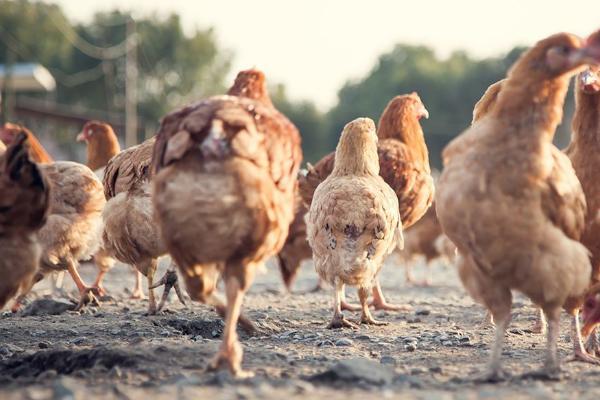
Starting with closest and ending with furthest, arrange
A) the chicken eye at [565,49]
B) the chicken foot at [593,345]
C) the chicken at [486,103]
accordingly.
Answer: the chicken eye at [565,49] < the chicken foot at [593,345] < the chicken at [486,103]

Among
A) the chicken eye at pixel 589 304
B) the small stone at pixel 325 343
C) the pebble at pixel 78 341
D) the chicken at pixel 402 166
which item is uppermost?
the chicken at pixel 402 166

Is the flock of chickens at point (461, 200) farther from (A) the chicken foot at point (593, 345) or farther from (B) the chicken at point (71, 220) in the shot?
(B) the chicken at point (71, 220)

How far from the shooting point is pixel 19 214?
16.3 feet

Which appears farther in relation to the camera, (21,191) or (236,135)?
(21,191)

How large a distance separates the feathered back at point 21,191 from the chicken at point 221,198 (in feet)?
3.01

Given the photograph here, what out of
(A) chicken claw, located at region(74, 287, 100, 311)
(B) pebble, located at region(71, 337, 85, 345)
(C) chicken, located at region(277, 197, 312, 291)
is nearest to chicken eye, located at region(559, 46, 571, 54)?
(B) pebble, located at region(71, 337, 85, 345)

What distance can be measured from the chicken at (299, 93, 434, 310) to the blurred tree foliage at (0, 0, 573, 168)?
36.4 meters

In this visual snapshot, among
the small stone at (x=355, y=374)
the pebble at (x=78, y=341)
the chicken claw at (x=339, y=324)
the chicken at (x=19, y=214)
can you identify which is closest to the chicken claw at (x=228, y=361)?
the small stone at (x=355, y=374)

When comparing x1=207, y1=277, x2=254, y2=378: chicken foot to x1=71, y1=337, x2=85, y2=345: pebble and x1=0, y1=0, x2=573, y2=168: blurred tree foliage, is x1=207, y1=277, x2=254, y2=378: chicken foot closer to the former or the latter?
x1=71, y1=337, x2=85, y2=345: pebble

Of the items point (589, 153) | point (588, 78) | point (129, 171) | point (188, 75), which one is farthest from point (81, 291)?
point (188, 75)

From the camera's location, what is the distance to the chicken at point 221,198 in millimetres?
4191

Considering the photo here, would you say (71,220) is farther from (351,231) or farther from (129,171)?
(351,231)

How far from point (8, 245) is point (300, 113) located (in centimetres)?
4812

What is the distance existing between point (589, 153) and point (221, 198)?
273 cm
